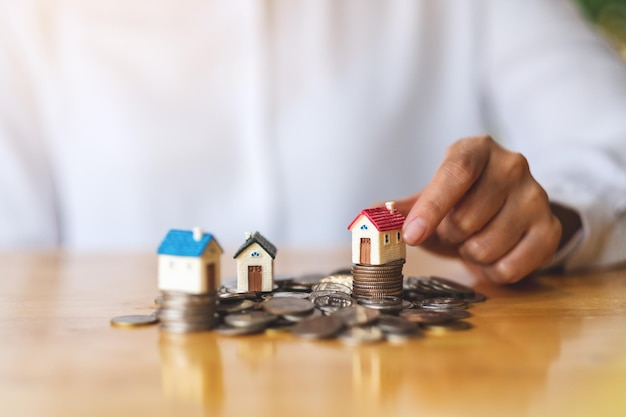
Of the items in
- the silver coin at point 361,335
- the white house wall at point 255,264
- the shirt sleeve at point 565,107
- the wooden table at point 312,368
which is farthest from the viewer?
the shirt sleeve at point 565,107

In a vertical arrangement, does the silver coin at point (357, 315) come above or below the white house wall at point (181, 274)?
below

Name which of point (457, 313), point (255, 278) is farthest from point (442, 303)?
point (255, 278)

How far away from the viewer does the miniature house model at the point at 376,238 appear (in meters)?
0.96

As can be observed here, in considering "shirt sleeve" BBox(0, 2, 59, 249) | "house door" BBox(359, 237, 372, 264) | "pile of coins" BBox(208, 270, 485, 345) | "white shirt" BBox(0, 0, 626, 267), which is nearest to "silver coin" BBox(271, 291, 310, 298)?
"pile of coins" BBox(208, 270, 485, 345)

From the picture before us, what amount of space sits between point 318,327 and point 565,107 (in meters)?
1.30

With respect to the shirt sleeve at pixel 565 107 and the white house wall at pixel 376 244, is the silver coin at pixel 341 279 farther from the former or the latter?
the shirt sleeve at pixel 565 107

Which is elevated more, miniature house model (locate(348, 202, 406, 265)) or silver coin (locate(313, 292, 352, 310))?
miniature house model (locate(348, 202, 406, 265))

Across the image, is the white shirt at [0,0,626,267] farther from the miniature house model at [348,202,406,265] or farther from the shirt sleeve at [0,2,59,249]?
the miniature house model at [348,202,406,265]

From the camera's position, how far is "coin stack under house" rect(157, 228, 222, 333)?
0.83 meters

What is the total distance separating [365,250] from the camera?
0.97 metres

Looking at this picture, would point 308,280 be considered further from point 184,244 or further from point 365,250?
point 184,244

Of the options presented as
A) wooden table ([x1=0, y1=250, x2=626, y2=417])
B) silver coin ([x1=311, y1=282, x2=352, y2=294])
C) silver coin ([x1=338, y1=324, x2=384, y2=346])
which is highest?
silver coin ([x1=311, y1=282, x2=352, y2=294])

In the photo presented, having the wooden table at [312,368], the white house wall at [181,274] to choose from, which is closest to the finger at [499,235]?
the wooden table at [312,368]

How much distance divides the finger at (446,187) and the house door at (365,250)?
57 millimetres
